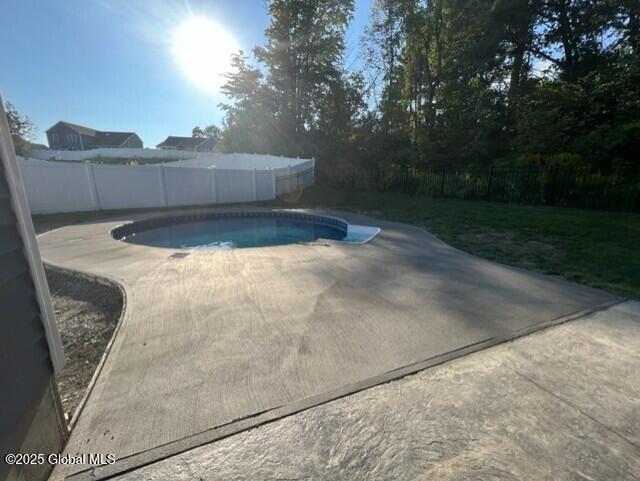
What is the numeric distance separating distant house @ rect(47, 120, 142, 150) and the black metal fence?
149ft

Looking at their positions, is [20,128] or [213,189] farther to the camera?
[20,128]

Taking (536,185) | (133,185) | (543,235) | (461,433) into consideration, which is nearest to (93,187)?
(133,185)

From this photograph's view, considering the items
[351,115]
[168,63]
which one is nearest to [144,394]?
[168,63]

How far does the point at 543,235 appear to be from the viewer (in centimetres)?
611

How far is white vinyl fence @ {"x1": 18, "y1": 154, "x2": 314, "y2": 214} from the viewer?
27.2ft

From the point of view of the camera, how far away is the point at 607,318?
273 cm

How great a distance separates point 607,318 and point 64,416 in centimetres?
431

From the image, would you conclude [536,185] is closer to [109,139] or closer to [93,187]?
[93,187]

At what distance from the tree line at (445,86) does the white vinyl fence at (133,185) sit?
7000 millimetres

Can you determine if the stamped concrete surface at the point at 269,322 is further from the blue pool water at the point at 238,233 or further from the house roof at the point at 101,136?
the house roof at the point at 101,136

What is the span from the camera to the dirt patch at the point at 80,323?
193cm

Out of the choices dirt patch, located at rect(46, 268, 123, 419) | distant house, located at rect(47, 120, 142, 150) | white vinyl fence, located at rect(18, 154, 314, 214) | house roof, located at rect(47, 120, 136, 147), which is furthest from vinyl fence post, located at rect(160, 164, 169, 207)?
house roof, located at rect(47, 120, 136, 147)

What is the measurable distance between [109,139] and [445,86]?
48290 millimetres

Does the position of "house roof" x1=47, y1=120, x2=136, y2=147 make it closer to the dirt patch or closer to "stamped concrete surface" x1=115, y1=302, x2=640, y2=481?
the dirt patch
